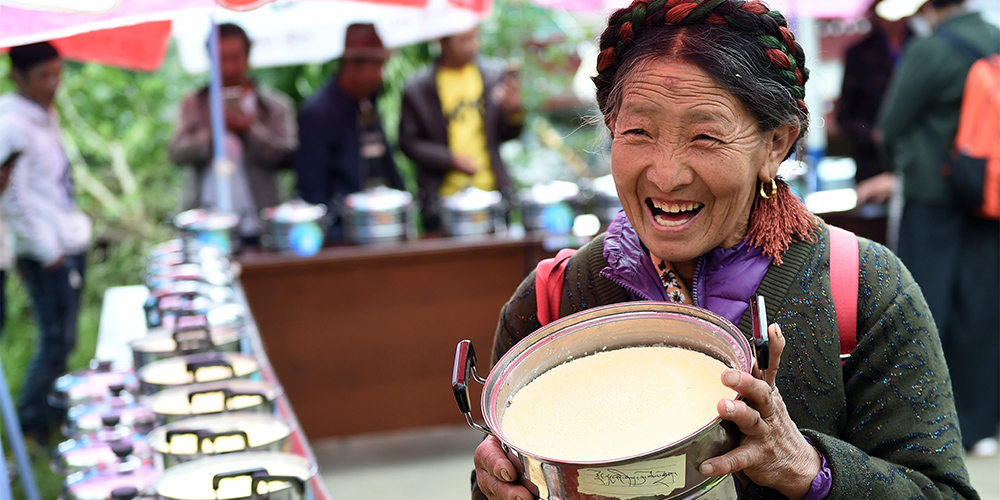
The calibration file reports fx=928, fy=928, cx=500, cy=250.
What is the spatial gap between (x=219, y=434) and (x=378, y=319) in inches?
115

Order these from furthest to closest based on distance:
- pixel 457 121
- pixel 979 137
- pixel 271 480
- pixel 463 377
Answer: pixel 457 121 → pixel 979 137 → pixel 271 480 → pixel 463 377

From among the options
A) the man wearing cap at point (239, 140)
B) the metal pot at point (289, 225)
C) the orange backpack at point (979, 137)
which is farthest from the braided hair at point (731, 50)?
the man wearing cap at point (239, 140)

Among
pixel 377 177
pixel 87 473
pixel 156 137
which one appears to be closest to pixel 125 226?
pixel 156 137

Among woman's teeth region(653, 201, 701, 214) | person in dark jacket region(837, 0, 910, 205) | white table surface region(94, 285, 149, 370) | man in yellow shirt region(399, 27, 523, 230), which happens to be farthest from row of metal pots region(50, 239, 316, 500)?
person in dark jacket region(837, 0, 910, 205)

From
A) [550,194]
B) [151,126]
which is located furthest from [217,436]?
[151,126]

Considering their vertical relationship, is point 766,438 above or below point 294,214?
above

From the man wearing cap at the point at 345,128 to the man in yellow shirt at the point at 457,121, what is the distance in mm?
223

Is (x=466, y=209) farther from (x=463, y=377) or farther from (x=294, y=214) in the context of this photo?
(x=463, y=377)

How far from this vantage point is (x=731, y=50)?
4.02 feet

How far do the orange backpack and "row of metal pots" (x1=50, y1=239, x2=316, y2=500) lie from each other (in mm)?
3129

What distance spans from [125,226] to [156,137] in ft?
3.38

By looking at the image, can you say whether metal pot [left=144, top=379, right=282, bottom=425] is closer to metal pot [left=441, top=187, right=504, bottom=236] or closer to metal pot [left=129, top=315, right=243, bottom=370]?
metal pot [left=129, top=315, right=243, bottom=370]

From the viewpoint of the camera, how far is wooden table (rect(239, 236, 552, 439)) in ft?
15.2

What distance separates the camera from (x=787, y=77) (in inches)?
49.4
